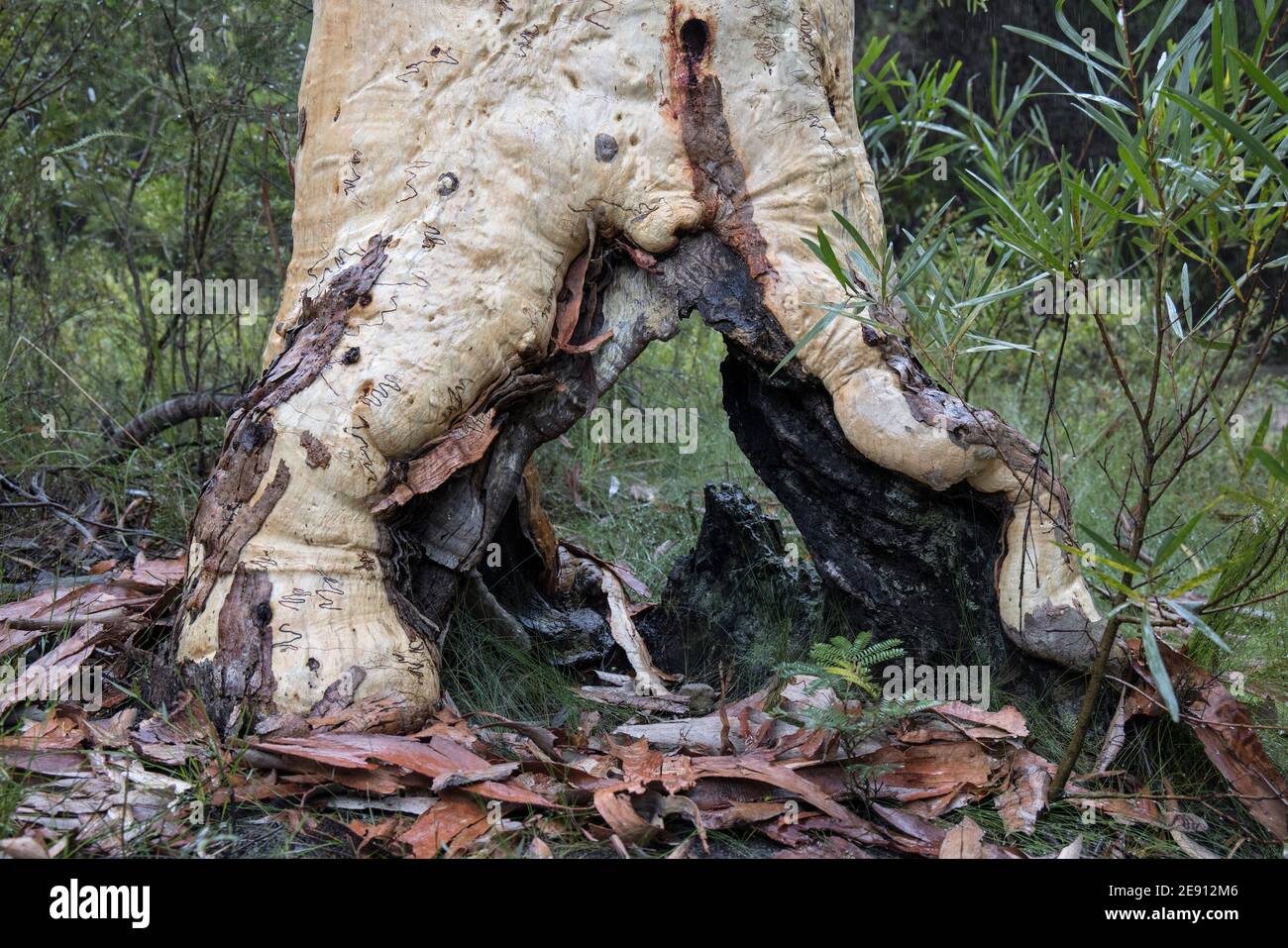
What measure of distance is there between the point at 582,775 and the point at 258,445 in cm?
109

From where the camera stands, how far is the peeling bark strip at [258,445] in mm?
2584

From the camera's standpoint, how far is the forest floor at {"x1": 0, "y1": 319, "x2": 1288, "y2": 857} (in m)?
2.17

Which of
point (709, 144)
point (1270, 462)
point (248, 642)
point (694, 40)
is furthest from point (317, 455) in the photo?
point (1270, 462)

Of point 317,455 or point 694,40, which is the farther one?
point 694,40

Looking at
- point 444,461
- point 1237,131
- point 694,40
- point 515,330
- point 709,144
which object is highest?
point 694,40

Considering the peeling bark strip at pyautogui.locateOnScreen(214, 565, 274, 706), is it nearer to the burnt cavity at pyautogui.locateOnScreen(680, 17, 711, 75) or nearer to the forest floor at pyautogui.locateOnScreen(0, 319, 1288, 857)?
the forest floor at pyautogui.locateOnScreen(0, 319, 1288, 857)

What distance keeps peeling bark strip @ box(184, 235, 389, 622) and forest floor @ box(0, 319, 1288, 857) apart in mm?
379

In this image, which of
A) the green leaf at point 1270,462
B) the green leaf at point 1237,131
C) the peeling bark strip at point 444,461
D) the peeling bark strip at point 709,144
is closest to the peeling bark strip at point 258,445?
the peeling bark strip at point 444,461

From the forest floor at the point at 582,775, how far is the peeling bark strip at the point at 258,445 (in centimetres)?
38

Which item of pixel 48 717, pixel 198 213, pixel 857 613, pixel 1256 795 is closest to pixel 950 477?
pixel 857 613

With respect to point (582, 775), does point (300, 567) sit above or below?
above

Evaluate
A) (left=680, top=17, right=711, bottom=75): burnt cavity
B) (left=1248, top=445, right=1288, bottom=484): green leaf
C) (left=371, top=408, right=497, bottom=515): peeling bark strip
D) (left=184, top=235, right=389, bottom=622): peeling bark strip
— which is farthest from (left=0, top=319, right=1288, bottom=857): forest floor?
(left=680, top=17, right=711, bottom=75): burnt cavity

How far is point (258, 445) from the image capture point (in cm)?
260

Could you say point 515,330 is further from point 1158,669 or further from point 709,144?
point 1158,669
